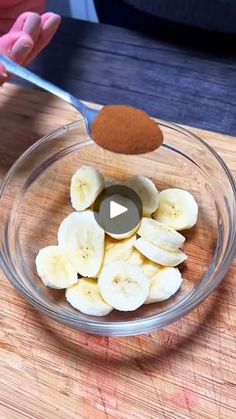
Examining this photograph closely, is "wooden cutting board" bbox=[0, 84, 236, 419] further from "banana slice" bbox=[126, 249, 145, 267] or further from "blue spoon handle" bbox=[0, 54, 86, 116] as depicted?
"blue spoon handle" bbox=[0, 54, 86, 116]

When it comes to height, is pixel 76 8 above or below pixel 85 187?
below

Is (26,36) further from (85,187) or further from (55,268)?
(55,268)

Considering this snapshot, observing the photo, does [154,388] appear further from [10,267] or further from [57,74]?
[57,74]

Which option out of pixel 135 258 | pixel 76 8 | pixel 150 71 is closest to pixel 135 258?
pixel 135 258

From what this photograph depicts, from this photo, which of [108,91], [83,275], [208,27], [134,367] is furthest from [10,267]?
[208,27]

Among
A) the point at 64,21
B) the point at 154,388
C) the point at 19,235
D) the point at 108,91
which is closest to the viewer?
the point at 154,388

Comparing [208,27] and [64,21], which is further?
[64,21]
